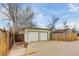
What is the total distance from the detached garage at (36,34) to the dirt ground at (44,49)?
1.6 inches

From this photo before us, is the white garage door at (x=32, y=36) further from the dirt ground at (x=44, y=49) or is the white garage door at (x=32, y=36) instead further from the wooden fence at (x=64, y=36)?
the wooden fence at (x=64, y=36)

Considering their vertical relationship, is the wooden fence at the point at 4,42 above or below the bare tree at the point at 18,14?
below

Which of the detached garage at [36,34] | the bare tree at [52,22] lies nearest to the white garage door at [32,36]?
the detached garage at [36,34]

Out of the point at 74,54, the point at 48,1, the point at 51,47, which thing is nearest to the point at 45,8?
the point at 48,1

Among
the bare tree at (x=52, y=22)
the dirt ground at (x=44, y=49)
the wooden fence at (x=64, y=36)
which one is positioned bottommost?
the dirt ground at (x=44, y=49)

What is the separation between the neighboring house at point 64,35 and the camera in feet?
5.82

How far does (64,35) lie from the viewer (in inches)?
71.0

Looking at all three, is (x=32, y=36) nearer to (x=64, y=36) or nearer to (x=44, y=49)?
(x=44, y=49)

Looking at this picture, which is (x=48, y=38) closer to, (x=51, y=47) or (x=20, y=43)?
(x=51, y=47)

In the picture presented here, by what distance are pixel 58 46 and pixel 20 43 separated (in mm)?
345

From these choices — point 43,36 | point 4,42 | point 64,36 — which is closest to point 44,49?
point 43,36

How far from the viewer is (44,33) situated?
69.8 inches

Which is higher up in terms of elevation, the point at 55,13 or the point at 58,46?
the point at 55,13

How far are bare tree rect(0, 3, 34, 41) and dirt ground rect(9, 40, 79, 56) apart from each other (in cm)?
18
